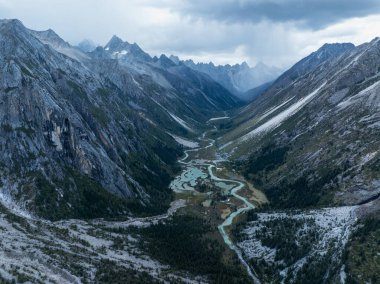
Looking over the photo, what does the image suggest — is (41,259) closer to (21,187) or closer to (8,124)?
(21,187)

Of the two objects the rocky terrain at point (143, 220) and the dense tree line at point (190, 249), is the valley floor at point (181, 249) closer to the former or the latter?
the dense tree line at point (190, 249)

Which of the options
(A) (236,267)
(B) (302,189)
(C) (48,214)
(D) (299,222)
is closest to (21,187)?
(C) (48,214)

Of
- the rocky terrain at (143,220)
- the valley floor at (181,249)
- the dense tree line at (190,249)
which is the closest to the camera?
the valley floor at (181,249)

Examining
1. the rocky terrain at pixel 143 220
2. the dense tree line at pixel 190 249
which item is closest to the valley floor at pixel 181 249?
the dense tree line at pixel 190 249

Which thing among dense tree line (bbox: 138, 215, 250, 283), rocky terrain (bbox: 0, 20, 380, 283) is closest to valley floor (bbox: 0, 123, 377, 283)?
dense tree line (bbox: 138, 215, 250, 283)

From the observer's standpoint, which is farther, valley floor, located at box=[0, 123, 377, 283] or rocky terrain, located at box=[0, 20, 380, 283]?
rocky terrain, located at box=[0, 20, 380, 283]

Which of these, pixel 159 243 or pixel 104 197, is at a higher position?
pixel 104 197

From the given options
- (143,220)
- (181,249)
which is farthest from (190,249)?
(143,220)

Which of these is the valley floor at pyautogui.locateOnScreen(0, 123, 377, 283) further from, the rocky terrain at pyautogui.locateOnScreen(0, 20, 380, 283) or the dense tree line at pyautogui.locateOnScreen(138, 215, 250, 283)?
the rocky terrain at pyautogui.locateOnScreen(0, 20, 380, 283)

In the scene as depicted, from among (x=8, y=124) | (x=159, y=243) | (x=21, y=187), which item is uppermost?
(x=8, y=124)

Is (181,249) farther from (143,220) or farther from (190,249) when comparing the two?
(143,220)

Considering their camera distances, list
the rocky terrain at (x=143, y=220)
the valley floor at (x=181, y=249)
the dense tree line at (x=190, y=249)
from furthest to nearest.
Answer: the dense tree line at (x=190, y=249)
the rocky terrain at (x=143, y=220)
the valley floor at (x=181, y=249)
